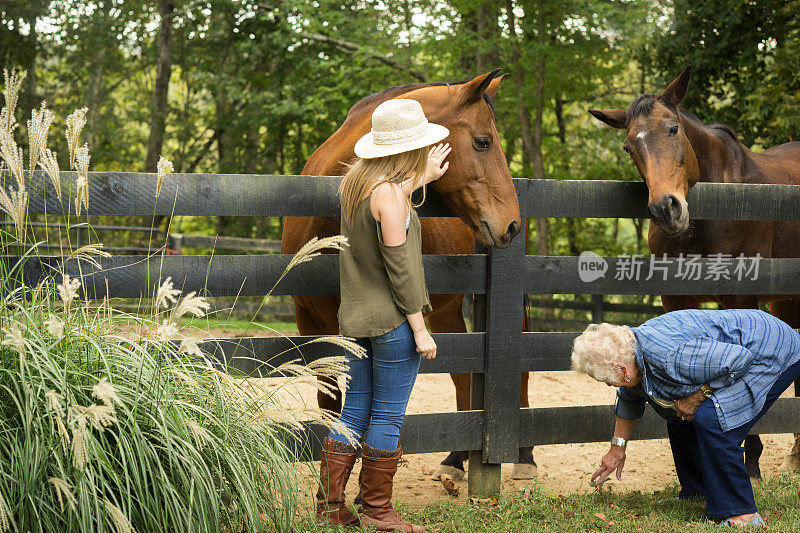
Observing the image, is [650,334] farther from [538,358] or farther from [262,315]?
[262,315]

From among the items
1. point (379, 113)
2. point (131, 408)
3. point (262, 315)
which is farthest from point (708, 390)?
point (262, 315)

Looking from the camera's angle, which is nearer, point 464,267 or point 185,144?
point 464,267

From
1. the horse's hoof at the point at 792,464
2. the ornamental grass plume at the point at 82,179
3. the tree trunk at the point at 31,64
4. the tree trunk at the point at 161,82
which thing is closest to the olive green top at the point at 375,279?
the ornamental grass plume at the point at 82,179

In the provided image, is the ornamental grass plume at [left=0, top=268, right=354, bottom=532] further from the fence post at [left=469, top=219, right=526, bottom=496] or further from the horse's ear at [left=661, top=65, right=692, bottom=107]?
the horse's ear at [left=661, top=65, right=692, bottom=107]

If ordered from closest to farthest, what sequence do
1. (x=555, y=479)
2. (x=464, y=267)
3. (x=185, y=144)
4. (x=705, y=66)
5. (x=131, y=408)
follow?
(x=131, y=408) < (x=464, y=267) < (x=555, y=479) < (x=705, y=66) < (x=185, y=144)

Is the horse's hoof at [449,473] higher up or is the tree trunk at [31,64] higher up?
the tree trunk at [31,64]

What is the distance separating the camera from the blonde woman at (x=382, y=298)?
294 cm

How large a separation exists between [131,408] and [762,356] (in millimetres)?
2732

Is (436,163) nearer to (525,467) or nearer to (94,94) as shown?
(525,467)

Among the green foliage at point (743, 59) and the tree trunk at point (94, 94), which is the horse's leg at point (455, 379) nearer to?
the green foliage at point (743, 59)

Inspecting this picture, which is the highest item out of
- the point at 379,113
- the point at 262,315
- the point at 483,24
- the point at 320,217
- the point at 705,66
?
the point at 483,24

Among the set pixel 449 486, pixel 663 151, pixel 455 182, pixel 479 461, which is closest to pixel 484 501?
pixel 479 461

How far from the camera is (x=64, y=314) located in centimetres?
258

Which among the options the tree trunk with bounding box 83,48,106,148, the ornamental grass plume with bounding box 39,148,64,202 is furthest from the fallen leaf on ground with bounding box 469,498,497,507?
the tree trunk with bounding box 83,48,106,148
